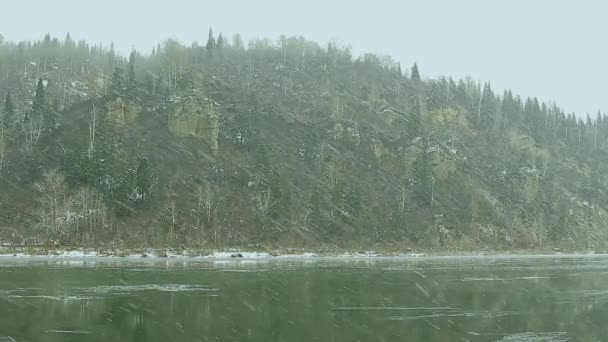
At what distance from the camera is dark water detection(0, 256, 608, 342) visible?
65.3 feet

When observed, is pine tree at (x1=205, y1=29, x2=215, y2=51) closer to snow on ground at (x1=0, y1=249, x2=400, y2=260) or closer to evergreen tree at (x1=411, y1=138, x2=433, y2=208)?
evergreen tree at (x1=411, y1=138, x2=433, y2=208)

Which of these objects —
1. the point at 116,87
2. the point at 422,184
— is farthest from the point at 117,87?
the point at 422,184

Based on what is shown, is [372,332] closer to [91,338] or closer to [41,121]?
[91,338]

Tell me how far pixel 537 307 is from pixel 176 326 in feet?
58.3

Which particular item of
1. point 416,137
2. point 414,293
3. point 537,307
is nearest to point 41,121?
point 416,137

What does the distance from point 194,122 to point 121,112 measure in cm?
1536

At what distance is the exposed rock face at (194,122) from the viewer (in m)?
123

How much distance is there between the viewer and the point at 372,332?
20375mm

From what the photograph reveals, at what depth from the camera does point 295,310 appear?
25.6 metres

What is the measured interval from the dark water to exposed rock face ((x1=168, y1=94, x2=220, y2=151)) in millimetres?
82362

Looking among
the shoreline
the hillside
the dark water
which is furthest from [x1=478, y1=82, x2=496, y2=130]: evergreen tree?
the dark water

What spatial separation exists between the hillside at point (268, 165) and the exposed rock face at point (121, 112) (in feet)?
1.35

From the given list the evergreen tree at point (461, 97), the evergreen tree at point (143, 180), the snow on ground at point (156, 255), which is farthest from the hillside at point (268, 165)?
the snow on ground at point (156, 255)

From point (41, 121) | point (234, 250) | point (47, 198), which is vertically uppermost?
point (41, 121)
